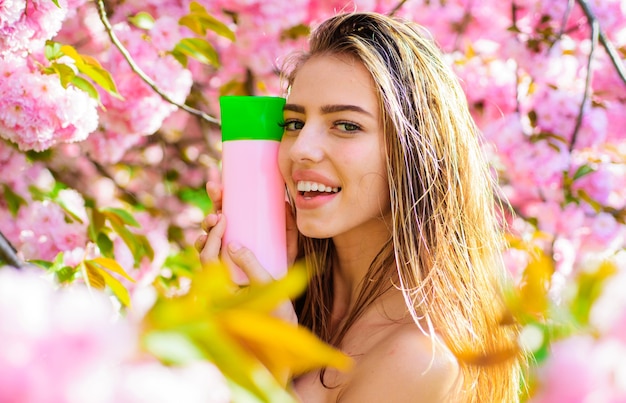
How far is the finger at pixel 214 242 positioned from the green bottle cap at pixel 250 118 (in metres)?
0.15

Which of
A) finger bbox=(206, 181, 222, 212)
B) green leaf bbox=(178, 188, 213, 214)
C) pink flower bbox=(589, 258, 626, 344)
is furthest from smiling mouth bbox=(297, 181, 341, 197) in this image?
green leaf bbox=(178, 188, 213, 214)

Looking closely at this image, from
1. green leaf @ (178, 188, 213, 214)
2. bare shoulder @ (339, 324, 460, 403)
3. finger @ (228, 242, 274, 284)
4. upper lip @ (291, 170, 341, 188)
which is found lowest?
green leaf @ (178, 188, 213, 214)

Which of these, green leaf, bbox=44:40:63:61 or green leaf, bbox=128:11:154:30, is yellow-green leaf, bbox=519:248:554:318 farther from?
green leaf, bbox=128:11:154:30

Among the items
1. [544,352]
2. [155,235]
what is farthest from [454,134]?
[544,352]

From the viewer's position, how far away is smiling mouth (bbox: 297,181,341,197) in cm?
141

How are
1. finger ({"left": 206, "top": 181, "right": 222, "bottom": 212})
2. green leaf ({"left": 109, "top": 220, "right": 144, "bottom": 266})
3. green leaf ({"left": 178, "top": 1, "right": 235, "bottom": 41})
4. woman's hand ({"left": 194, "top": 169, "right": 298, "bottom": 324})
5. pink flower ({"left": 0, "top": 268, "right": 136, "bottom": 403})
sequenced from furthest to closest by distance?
green leaf ({"left": 178, "top": 1, "right": 235, "bottom": 41})
green leaf ({"left": 109, "top": 220, "right": 144, "bottom": 266})
finger ({"left": 206, "top": 181, "right": 222, "bottom": 212})
woman's hand ({"left": 194, "top": 169, "right": 298, "bottom": 324})
pink flower ({"left": 0, "top": 268, "right": 136, "bottom": 403})

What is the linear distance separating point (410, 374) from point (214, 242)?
42 cm

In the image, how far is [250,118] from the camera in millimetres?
1444

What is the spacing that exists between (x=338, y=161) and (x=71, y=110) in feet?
2.09

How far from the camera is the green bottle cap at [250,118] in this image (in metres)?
1.43

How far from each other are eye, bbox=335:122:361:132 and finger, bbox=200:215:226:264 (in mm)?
267

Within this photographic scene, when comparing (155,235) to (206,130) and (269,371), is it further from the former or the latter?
(269,371)

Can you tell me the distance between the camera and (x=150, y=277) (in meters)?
2.04

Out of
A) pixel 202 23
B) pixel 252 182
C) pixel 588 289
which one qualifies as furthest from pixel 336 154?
pixel 588 289
